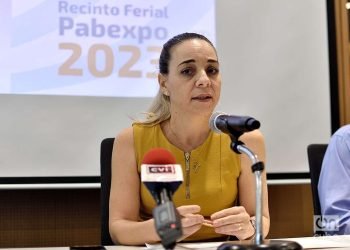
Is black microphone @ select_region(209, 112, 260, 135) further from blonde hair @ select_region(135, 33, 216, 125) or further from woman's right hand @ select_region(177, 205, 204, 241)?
blonde hair @ select_region(135, 33, 216, 125)

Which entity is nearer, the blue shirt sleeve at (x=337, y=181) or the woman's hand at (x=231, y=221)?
the woman's hand at (x=231, y=221)

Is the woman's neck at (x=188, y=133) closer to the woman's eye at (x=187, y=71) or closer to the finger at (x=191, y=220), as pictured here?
the woman's eye at (x=187, y=71)

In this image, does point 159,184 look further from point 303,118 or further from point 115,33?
point 303,118

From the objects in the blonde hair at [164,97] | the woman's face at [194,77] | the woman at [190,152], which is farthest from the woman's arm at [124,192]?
the woman's face at [194,77]

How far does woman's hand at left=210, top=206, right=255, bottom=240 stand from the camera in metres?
1.23

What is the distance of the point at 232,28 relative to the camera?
8.21 feet

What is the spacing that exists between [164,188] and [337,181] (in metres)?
1.03

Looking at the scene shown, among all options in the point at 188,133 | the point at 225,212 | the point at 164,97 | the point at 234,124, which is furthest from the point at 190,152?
the point at 234,124

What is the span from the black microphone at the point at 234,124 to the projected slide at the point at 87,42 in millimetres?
1276

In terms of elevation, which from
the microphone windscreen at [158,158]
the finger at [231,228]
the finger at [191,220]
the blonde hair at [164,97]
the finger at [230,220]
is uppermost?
the blonde hair at [164,97]

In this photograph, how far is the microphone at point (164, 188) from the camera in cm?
76

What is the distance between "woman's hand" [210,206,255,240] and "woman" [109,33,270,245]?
22 cm

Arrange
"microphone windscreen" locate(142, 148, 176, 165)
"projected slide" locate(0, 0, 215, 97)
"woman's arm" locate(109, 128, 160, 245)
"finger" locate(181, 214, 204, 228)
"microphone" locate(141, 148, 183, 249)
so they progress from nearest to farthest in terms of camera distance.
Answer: "microphone" locate(141, 148, 183, 249), "microphone windscreen" locate(142, 148, 176, 165), "finger" locate(181, 214, 204, 228), "woman's arm" locate(109, 128, 160, 245), "projected slide" locate(0, 0, 215, 97)

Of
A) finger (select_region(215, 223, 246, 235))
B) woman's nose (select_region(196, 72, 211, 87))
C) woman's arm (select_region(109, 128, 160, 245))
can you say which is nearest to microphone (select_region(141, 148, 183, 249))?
finger (select_region(215, 223, 246, 235))
